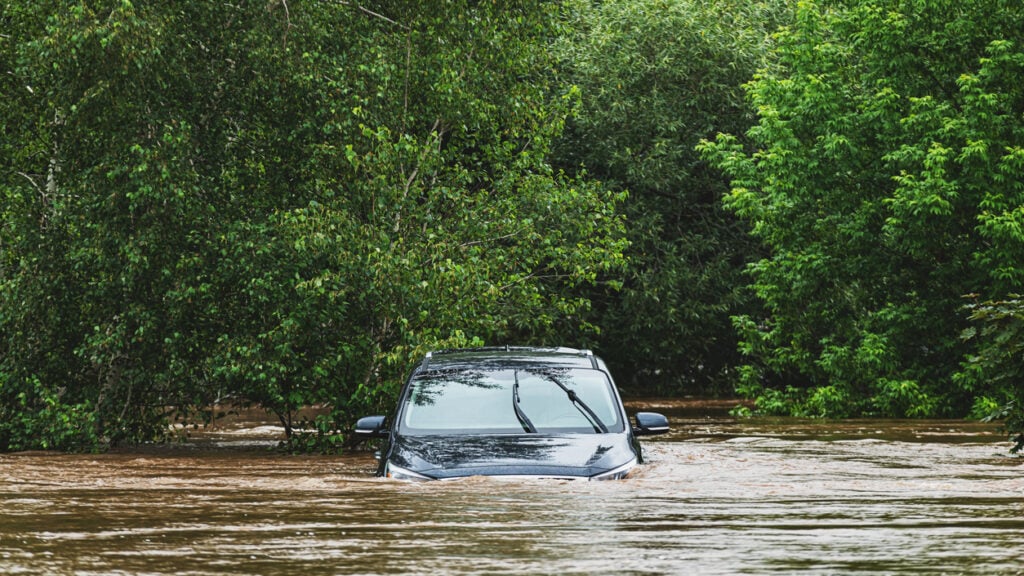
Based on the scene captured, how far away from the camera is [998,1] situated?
26406 mm

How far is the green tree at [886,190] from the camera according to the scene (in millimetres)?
25562

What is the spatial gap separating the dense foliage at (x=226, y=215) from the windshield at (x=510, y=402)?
4910 millimetres

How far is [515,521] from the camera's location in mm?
8078

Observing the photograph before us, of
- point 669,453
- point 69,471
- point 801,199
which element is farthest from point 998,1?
point 69,471

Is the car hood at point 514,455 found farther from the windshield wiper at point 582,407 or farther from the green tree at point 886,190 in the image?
the green tree at point 886,190

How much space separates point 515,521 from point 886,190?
69.0 ft

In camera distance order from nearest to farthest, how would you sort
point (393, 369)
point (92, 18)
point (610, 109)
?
point (92, 18)
point (393, 369)
point (610, 109)

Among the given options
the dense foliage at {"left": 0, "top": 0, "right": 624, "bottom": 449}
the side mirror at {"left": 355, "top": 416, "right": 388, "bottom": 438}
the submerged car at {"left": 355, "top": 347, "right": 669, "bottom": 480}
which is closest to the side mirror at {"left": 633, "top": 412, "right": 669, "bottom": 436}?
the submerged car at {"left": 355, "top": 347, "right": 669, "bottom": 480}

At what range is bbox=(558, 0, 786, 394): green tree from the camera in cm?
3269

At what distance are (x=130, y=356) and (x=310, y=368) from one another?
205 centimetres

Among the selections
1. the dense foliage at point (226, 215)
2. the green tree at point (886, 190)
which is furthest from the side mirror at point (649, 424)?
the green tree at point (886, 190)

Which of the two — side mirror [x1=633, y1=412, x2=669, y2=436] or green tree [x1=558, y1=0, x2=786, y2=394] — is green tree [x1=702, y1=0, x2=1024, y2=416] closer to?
Result: green tree [x1=558, y1=0, x2=786, y2=394]

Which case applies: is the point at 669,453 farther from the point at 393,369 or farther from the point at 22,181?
the point at 22,181

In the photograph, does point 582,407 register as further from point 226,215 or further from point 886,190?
point 886,190
